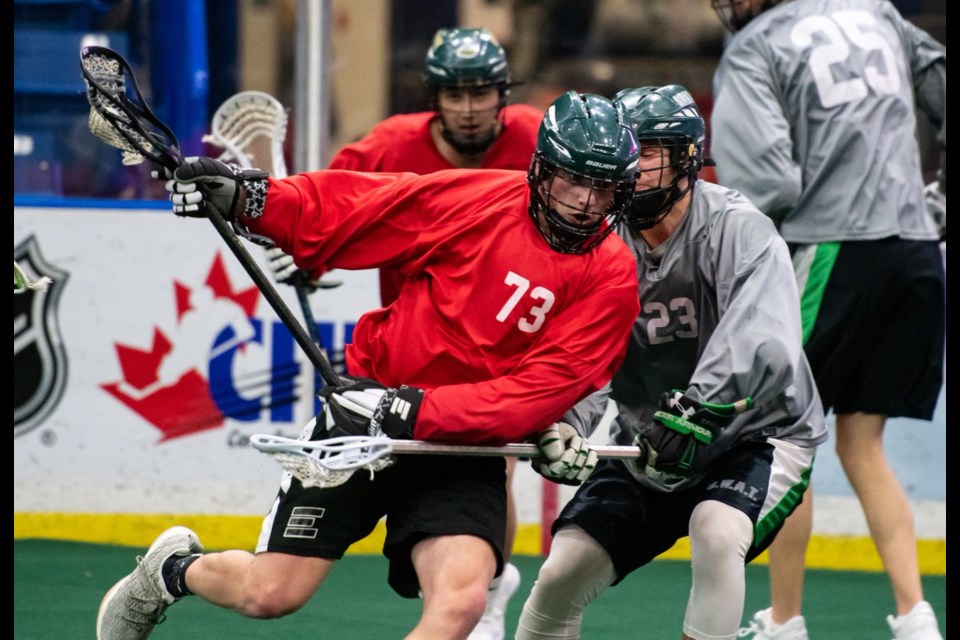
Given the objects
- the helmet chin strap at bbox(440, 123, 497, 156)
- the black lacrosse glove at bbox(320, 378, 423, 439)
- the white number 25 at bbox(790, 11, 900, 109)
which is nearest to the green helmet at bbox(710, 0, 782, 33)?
the white number 25 at bbox(790, 11, 900, 109)

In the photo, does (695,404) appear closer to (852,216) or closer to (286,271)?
(852,216)

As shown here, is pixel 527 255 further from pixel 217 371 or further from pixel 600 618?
pixel 217 371

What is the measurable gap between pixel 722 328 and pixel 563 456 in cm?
40

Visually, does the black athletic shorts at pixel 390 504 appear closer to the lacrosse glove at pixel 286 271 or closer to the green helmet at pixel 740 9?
the lacrosse glove at pixel 286 271

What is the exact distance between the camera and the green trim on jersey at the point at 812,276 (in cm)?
448

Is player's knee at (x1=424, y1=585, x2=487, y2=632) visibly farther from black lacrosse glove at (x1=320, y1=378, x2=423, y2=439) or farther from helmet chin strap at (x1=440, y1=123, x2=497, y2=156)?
helmet chin strap at (x1=440, y1=123, x2=497, y2=156)

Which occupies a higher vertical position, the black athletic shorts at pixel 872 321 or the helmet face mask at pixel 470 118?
the helmet face mask at pixel 470 118

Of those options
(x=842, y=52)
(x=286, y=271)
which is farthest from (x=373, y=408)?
(x=842, y=52)

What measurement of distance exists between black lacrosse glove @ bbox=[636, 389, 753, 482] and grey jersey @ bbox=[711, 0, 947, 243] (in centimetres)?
114

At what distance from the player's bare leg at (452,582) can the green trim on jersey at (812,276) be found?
1491mm

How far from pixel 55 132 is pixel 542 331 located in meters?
2.94

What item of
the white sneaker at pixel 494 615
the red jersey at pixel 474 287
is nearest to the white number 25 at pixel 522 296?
the red jersey at pixel 474 287

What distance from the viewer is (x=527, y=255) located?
3340mm
